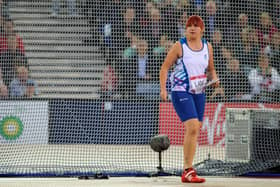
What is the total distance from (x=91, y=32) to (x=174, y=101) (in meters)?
3.44

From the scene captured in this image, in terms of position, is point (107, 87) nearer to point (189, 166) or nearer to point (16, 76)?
point (16, 76)

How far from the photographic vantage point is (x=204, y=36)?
12.4 m

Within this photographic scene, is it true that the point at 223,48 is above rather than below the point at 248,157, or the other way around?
above

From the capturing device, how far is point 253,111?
11.0m

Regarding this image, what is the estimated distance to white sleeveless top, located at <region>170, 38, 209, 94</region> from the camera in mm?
9164

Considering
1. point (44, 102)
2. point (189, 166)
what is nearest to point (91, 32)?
point (44, 102)

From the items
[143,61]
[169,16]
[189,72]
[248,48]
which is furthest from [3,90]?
[189,72]

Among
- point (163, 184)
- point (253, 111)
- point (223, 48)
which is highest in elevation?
point (223, 48)

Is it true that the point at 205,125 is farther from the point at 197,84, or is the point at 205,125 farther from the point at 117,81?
the point at 197,84

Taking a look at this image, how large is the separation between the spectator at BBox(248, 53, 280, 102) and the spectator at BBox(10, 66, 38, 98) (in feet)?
12.1

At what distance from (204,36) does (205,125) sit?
258 centimetres

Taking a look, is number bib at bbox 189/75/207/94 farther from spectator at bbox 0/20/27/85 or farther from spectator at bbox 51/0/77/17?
spectator at bbox 0/20/27/85

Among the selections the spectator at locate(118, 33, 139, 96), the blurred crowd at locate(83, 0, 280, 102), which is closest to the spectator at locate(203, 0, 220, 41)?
the blurred crowd at locate(83, 0, 280, 102)

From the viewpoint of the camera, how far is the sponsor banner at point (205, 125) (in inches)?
546
